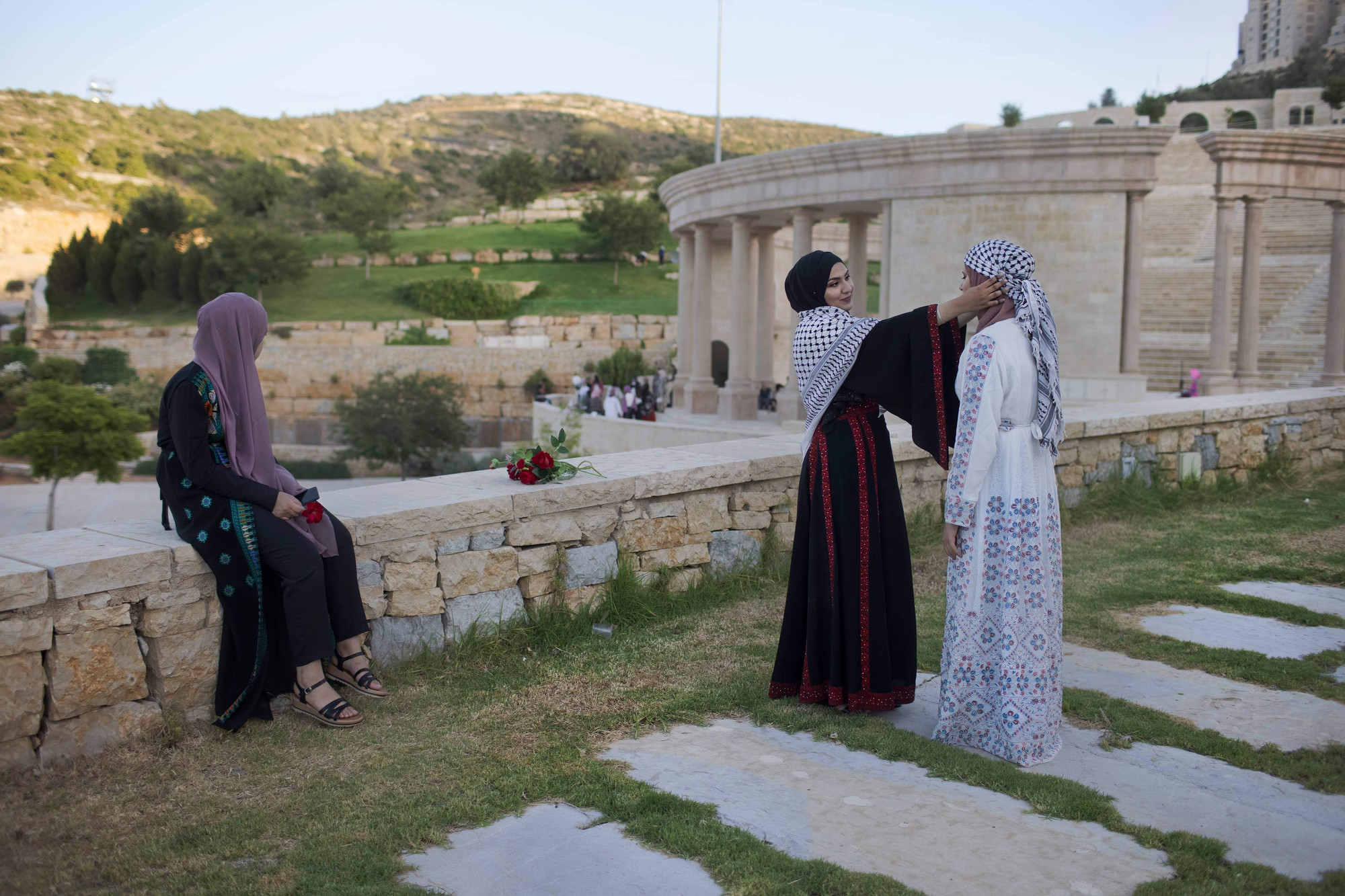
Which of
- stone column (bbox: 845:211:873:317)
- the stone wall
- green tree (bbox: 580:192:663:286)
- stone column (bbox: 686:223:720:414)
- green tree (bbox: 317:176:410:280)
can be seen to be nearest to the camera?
stone column (bbox: 845:211:873:317)

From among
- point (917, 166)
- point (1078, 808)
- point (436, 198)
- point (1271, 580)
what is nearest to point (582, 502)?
point (1078, 808)

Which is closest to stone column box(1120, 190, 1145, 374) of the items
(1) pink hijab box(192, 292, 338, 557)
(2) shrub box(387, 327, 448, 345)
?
(1) pink hijab box(192, 292, 338, 557)

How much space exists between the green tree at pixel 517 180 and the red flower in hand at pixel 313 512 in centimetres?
5215

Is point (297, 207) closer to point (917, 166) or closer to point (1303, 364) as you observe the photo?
point (917, 166)

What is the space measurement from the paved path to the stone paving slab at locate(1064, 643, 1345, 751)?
1733cm

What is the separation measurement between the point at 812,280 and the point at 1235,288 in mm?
25600

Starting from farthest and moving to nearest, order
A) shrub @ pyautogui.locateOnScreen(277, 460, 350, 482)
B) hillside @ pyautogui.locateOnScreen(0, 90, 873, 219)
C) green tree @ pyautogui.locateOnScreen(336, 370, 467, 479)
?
hillside @ pyautogui.locateOnScreen(0, 90, 873, 219) → shrub @ pyautogui.locateOnScreen(277, 460, 350, 482) → green tree @ pyautogui.locateOnScreen(336, 370, 467, 479)

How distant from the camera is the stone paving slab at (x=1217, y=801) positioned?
2875 millimetres

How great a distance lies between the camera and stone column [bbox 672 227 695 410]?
2423 centimetres

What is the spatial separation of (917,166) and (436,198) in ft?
202

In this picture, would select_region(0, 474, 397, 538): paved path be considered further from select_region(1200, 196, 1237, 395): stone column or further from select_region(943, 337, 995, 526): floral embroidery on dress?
select_region(943, 337, 995, 526): floral embroidery on dress

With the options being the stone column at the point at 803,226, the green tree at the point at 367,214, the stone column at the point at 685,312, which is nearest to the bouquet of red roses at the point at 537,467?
the stone column at the point at 803,226

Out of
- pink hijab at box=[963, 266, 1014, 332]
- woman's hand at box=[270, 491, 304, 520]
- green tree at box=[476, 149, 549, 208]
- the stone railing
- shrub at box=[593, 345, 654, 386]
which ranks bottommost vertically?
the stone railing

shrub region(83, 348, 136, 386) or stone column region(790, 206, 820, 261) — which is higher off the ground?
stone column region(790, 206, 820, 261)
